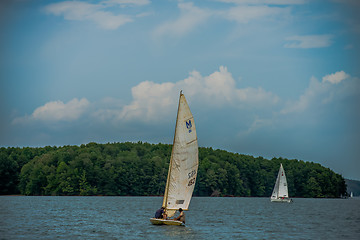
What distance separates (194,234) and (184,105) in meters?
11.6

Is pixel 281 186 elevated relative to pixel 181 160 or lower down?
elevated

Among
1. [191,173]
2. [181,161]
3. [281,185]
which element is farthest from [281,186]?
[181,161]

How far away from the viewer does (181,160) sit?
47062 millimetres

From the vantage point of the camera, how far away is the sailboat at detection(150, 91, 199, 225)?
153 feet

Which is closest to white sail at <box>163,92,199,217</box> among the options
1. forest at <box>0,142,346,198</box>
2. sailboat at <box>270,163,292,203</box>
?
sailboat at <box>270,163,292,203</box>

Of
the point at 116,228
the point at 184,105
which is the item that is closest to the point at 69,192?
the point at 116,228

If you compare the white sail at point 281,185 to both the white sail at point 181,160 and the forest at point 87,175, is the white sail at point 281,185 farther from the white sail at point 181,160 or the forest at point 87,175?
the white sail at point 181,160

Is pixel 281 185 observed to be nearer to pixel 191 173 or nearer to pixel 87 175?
pixel 87 175

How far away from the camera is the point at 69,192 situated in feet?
527

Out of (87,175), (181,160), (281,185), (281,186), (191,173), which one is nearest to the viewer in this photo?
(181,160)

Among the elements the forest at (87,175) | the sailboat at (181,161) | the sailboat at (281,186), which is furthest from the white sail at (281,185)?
the sailboat at (181,161)

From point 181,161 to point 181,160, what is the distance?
10 centimetres

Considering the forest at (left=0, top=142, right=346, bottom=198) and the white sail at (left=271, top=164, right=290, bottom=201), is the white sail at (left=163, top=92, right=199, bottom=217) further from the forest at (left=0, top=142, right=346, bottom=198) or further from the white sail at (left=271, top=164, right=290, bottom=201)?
the forest at (left=0, top=142, right=346, bottom=198)

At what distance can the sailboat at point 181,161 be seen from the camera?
4678 centimetres
